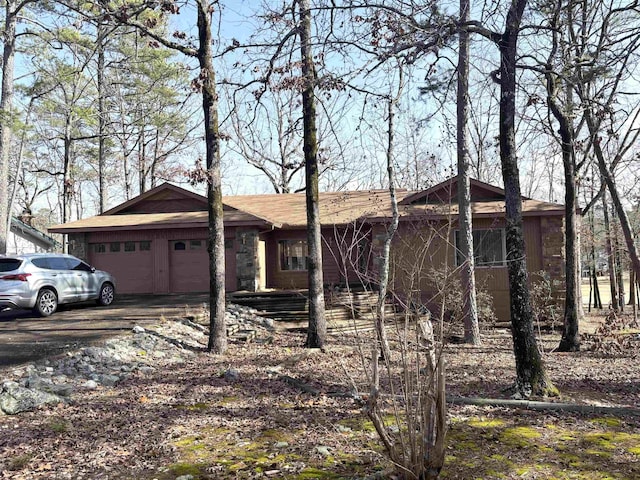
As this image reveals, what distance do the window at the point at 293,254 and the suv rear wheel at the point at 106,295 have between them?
21.4ft

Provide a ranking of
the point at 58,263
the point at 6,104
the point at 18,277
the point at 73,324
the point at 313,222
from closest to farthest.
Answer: the point at 313,222 < the point at 73,324 < the point at 18,277 < the point at 58,263 < the point at 6,104

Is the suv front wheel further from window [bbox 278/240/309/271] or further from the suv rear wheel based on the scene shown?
window [bbox 278/240/309/271]

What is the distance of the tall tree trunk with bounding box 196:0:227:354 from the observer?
32.9 ft

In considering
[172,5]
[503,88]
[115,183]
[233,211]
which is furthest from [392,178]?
[115,183]

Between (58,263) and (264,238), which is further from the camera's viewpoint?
(264,238)

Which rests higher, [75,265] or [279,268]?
[75,265]

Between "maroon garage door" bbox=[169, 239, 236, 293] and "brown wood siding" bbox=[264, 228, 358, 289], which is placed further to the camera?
"brown wood siding" bbox=[264, 228, 358, 289]

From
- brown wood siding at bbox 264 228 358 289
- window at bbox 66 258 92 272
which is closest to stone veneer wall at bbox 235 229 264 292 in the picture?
brown wood siding at bbox 264 228 358 289

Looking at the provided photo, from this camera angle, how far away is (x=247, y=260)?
711 inches

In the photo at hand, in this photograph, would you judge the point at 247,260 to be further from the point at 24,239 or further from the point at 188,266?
the point at 24,239

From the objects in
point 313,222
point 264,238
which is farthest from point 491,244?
point 313,222

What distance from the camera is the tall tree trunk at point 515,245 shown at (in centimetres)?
670

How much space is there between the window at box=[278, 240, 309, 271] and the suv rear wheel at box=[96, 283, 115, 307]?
653 centimetres

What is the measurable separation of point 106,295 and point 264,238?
6329mm
